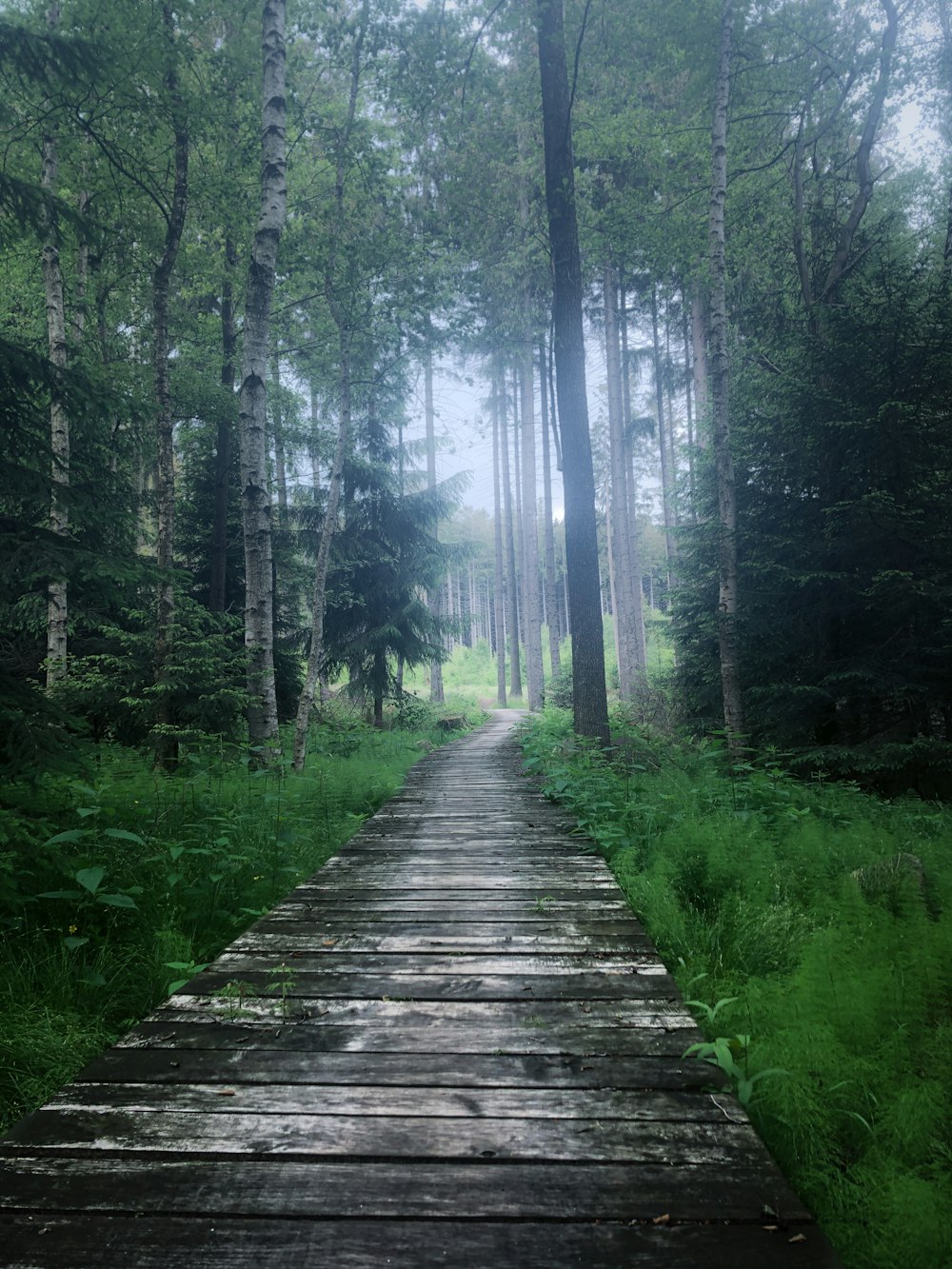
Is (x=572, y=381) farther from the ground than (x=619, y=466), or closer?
closer

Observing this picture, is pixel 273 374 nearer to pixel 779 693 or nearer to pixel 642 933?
pixel 779 693

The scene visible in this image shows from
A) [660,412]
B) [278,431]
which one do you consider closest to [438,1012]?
[278,431]

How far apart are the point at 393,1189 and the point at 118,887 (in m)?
3.02

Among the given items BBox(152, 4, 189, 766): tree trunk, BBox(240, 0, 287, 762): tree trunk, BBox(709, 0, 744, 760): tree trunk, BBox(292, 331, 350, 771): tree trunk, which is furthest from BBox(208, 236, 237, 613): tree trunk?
BBox(709, 0, 744, 760): tree trunk

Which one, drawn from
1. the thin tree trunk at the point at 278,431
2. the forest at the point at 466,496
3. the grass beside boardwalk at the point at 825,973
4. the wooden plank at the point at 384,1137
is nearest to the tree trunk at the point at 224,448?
the forest at the point at 466,496

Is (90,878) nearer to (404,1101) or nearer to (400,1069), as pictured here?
(400,1069)

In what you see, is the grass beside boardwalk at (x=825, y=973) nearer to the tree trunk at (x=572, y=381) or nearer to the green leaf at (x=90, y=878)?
the green leaf at (x=90, y=878)

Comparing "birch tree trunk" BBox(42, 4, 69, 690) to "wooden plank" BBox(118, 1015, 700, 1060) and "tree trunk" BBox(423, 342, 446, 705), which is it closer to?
"wooden plank" BBox(118, 1015, 700, 1060)

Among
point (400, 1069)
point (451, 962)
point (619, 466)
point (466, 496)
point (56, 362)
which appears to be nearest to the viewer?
point (400, 1069)

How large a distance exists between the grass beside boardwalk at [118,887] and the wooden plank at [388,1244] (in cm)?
124

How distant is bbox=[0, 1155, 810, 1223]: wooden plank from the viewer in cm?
155

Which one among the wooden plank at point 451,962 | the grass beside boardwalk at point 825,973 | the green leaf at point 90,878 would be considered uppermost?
the green leaf at point 90,878

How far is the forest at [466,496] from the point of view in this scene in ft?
10.5

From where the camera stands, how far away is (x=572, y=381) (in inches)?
388
